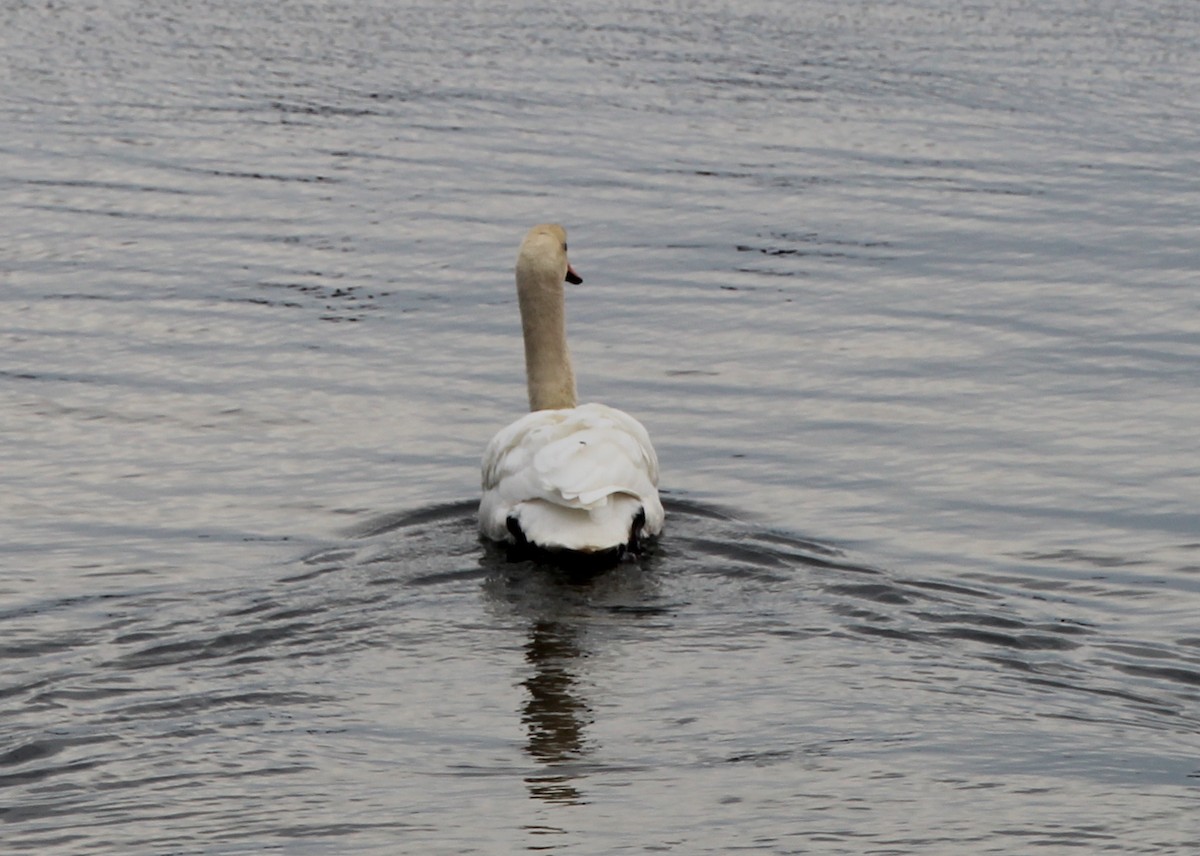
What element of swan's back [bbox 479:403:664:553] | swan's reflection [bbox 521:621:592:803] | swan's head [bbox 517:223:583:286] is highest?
swan's head [bbox 517:223:583:286]

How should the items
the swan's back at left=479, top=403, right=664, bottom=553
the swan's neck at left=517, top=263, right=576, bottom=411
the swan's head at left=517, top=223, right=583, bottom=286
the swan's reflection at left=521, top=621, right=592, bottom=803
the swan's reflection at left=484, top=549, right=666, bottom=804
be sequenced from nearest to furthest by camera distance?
the swan's reflection at left=521, top=621, right=592, bottom=803, the swan's reflection at left=484, top=549, right=666, bottom=804, the swan's back at left=479, top=403, right=664, bottom=553, the swan's neck at left=517, top=263, right=576, bottom=411, the swan's head at left=517, top=223, right=583, bottom=286

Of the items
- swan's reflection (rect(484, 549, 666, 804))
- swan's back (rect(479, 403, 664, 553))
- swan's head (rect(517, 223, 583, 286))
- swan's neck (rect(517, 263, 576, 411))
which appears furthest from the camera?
swan's head (rect(517, 223, 583, 286))

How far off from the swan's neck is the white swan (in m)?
0.65

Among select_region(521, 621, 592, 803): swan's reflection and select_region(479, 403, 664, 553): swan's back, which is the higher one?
select_region(479, 403, 664, 553): swan's back

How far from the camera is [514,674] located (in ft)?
27.7

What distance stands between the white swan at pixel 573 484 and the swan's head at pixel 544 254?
1.07 m

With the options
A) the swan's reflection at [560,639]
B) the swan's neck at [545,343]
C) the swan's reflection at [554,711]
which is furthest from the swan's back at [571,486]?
the swan's neck at [545,343]

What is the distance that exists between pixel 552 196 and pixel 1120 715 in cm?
1012

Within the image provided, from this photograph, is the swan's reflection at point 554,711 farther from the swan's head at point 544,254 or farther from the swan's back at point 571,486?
the swan's head at point 544,254

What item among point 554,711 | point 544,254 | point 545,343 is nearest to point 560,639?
point 554,711

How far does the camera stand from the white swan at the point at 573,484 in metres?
10.1

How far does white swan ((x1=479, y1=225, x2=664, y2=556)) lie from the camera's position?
33.1 feet

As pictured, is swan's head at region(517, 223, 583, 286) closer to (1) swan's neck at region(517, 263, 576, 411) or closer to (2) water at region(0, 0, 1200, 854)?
(1) swan's neck at region(517, 263, 576, 411)

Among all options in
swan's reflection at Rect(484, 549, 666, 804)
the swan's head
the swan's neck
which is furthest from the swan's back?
the swan's head
